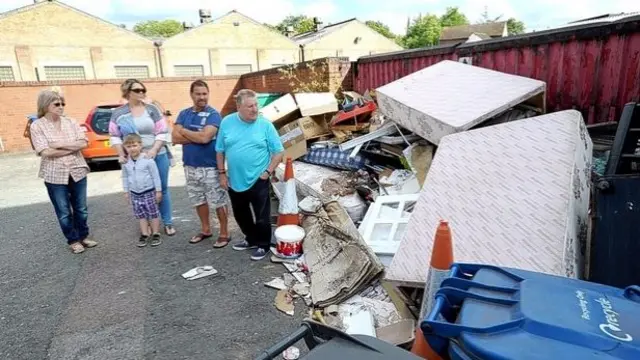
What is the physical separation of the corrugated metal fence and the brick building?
25826 mm

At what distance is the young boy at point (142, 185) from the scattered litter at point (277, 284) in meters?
1.60

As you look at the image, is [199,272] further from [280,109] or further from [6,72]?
[6,72]

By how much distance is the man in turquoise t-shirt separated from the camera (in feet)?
11.3

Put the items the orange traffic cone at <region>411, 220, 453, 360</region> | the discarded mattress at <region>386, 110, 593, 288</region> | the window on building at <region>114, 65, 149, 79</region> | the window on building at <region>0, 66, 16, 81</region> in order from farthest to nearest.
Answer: the window on building at <region>114, 65, 149, 79</region> → the window on building at <region>0, 66, 16, 81</region> → the discarded mattress at <region>386, 110, 593, 288</region> → the orange traffic cone at <region>411, 220, 453, 360</region>

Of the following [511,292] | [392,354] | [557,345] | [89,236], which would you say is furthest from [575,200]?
[89,236]

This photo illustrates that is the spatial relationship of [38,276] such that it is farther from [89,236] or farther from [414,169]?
[414,169]

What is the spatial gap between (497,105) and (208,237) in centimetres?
310

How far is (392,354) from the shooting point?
1184 millimetres

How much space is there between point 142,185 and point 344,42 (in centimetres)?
2856

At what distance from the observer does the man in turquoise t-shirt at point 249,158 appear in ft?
11.3

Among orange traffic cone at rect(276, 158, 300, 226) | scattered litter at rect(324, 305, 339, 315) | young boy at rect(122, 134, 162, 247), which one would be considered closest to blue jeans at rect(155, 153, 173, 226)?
young boy at rect(122, 134, 162, 247)

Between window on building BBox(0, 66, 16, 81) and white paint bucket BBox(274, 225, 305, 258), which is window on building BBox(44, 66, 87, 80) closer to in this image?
window on building BBox(0, 66, 16, 81)

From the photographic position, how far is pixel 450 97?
3.62 metres

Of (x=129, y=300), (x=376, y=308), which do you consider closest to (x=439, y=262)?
(x=376, y=308)
